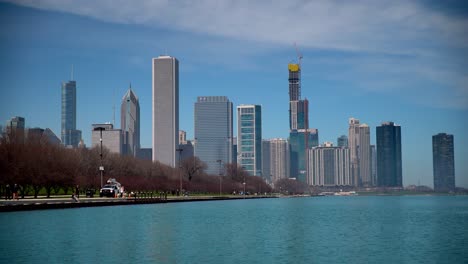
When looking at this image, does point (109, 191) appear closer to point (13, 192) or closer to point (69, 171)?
point (69, 171)

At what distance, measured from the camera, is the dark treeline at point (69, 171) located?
85062 mm

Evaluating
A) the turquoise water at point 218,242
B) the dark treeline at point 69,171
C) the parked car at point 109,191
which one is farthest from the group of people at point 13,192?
the parked car at point 109,191

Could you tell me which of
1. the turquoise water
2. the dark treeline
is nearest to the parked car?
the dark treeline

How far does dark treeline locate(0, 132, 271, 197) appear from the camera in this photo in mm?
85062

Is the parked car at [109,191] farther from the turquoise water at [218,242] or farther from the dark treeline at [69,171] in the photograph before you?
the turquoise water at [218,242]

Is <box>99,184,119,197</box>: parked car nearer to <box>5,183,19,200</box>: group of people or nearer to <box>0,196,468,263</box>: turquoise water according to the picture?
<box>5,183,19,200</box>: group of people

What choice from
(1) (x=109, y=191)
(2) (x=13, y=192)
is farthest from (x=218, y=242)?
(1) (x=109, y=191)

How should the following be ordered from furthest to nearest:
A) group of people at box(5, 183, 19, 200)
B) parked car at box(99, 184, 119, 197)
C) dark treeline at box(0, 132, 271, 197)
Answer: parked car at box(99, 184, 119, 197), dark treeline at box(0, 132, 271, 197), group of people at box(5, 183, 19, 200)

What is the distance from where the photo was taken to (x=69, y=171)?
98625 millimetres

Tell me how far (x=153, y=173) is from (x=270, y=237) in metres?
124

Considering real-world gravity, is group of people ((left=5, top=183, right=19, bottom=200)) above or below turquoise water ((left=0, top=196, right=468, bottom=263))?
above

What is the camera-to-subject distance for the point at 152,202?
10712cm

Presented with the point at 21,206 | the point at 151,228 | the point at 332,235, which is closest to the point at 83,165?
the point at 21,206

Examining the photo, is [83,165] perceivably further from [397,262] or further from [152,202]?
[397,262]
